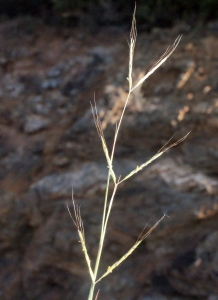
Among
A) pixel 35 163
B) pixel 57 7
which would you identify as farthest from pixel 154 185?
pixel 57 7

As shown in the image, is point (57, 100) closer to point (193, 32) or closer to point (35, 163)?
point (35, 163)

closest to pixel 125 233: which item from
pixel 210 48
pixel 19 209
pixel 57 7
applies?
pixel 19 209

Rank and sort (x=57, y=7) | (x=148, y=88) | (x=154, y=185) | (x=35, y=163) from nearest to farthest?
(x=154, y=185) → (x=148, y=88) → (x=35, y=163) → (x=57, y=7)

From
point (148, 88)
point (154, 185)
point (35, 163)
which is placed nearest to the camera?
point (154, 185)

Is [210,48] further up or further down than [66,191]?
further up

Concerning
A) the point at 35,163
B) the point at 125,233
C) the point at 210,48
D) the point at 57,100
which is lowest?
the point at 125,233

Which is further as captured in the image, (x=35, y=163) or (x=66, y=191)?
(x=35, y=163)

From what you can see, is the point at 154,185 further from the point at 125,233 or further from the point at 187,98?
the point at 187,98
